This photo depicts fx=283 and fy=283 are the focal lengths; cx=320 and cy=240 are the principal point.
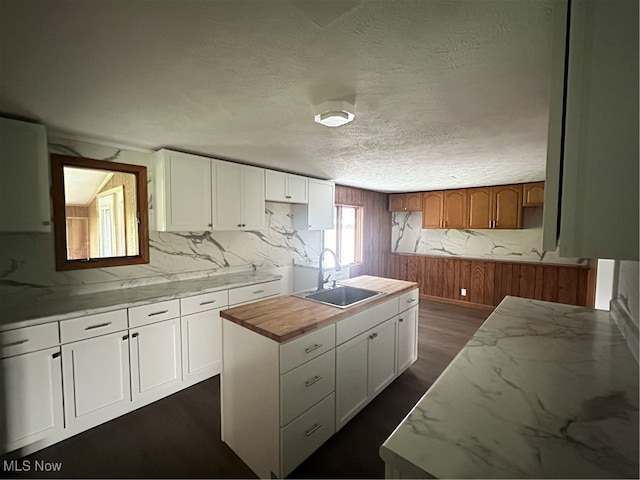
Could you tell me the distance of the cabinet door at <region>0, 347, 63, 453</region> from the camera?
65.6 inches

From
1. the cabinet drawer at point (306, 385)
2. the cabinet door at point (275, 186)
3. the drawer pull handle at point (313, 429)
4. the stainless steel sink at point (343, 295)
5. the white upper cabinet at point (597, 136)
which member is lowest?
the drawer pull handle at point (313, 429)

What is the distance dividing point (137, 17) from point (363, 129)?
143 centimetres

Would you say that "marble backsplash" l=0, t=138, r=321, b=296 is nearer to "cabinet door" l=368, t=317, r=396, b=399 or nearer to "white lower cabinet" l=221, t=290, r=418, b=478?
"white lower cabinet" l=221, t=290, r=418, b=478

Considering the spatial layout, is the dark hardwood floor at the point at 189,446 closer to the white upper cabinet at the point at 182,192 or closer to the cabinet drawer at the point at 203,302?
the cabinet drawer at the point at 203,302

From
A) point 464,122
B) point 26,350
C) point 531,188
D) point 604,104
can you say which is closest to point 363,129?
point 464,122

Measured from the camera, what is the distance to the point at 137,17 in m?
0.96

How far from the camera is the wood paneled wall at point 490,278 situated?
4.08 m

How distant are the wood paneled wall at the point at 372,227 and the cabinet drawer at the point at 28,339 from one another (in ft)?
12.9

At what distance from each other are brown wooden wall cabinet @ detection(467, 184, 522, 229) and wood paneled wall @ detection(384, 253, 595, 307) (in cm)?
65

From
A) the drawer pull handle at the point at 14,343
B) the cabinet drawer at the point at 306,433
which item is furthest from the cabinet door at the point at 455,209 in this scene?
the drawer pull handle at the point at 14,343

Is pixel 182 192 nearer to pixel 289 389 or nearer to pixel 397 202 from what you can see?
pixel 289 389

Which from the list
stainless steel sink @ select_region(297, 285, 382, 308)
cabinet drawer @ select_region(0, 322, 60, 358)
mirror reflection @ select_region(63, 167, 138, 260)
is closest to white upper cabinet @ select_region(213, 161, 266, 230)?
mirror reflection @ select_region(63, 167, 138, 260)

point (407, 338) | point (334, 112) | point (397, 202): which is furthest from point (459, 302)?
point (334, 112)

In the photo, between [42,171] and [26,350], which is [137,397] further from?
[42,171]
